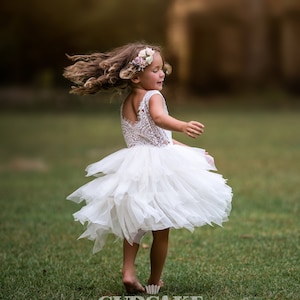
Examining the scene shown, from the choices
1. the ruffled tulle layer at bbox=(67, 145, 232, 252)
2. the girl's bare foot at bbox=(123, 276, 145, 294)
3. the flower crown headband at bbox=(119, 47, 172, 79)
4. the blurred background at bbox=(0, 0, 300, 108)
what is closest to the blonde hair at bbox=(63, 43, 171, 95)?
the flower crown headband at bbox=(119, 47, 172, 79)

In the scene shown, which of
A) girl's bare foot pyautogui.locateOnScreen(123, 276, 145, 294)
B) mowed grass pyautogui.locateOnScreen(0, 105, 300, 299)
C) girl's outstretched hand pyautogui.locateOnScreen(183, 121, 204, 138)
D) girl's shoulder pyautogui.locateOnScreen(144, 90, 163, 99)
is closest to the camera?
girl's outstretched hand pyautogui.locateOnScreen(183, 121, 204, 138)

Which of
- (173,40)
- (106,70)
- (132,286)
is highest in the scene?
(173,40)

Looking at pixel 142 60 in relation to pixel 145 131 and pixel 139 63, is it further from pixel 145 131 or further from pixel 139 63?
pixel 145 131

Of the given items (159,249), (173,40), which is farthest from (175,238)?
(173,40)

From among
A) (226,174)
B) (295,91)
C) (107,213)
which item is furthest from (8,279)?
(295,91)

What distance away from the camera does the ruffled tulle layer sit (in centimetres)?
440

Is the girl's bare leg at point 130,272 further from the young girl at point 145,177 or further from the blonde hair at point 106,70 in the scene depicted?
the blonde hair at point 106,70

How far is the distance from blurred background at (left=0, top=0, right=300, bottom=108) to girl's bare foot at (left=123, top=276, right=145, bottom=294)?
2238cm

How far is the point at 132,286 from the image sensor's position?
179 inches

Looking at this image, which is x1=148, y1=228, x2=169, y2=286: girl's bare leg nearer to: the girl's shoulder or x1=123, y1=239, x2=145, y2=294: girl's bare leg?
x1=123, y1=239, x2=145, y2=294: girl's bare leg

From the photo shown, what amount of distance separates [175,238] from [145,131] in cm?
207

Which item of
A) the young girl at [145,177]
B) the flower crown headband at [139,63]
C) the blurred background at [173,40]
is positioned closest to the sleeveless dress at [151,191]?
the young girl at [145,177]

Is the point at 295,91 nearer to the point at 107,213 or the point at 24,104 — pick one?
the point at 24,104

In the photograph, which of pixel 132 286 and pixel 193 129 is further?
pixel 132 286
